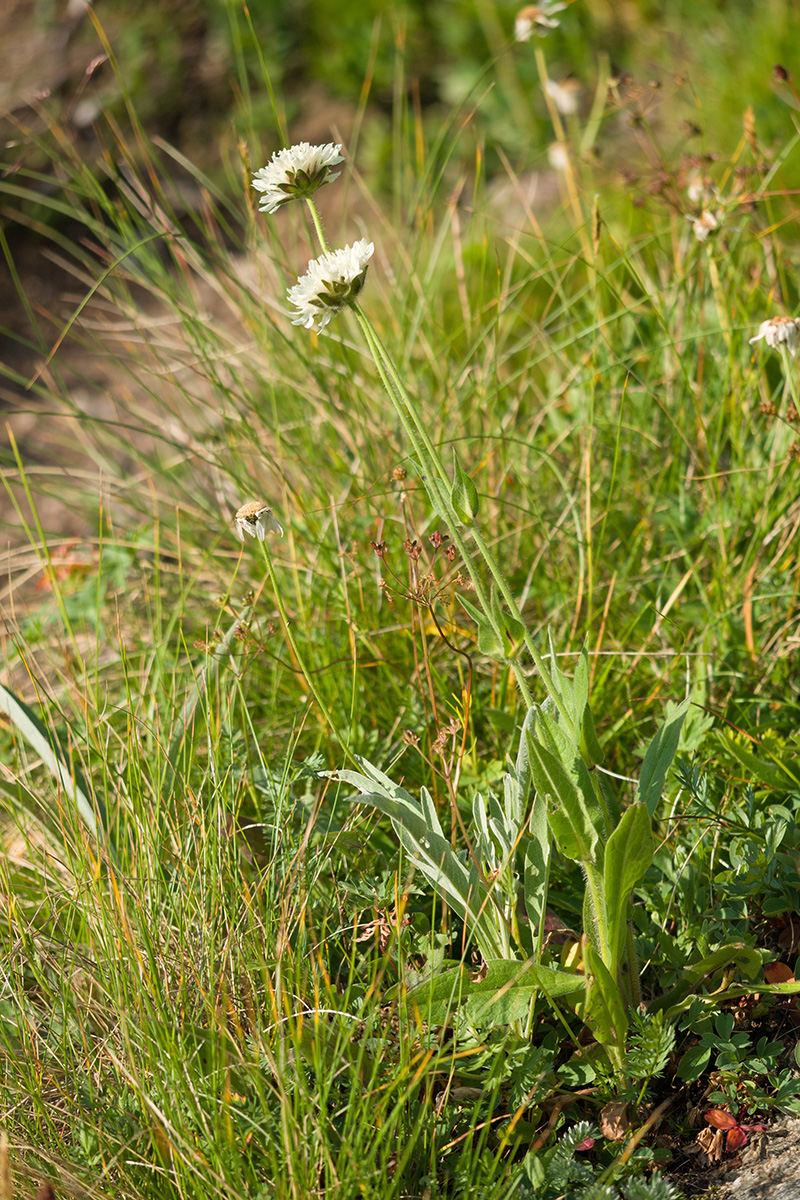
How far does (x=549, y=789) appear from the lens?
3.14ft

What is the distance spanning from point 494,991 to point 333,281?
2.39ft

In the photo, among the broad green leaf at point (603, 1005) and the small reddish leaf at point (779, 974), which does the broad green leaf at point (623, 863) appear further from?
the small reddish leaf at point (779, 974)

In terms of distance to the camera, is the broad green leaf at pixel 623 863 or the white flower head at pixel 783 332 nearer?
the broad green leaf at pixel 623 863

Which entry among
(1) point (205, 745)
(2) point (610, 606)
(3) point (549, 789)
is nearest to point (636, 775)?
(2) point (610, 606)

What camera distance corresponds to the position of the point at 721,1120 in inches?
39.8

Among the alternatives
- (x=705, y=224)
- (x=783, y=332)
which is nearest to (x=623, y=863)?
(x=783, y=332)

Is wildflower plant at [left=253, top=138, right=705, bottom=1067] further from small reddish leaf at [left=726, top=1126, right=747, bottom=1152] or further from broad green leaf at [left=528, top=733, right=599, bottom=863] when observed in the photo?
small reddish leaf at [left=726, top=1126, right=747, bottom=1152]

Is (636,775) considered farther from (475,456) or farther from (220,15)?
(220,15)

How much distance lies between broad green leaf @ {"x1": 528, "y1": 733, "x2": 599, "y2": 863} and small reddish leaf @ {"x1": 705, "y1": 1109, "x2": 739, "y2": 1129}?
33 cm

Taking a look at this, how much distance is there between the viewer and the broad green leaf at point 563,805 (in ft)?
3.06

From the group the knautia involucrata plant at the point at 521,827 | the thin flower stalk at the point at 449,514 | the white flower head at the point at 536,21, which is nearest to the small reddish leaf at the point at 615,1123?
the knautia involucrata plant at the point at 521,827

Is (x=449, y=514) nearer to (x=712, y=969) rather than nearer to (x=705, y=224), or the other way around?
(x=712, y=969)

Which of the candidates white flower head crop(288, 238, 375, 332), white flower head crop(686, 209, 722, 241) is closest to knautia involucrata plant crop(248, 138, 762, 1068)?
white flower head crop(288, 238, 375, 332)

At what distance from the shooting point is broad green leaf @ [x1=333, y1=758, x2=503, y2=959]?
3.35 feet
